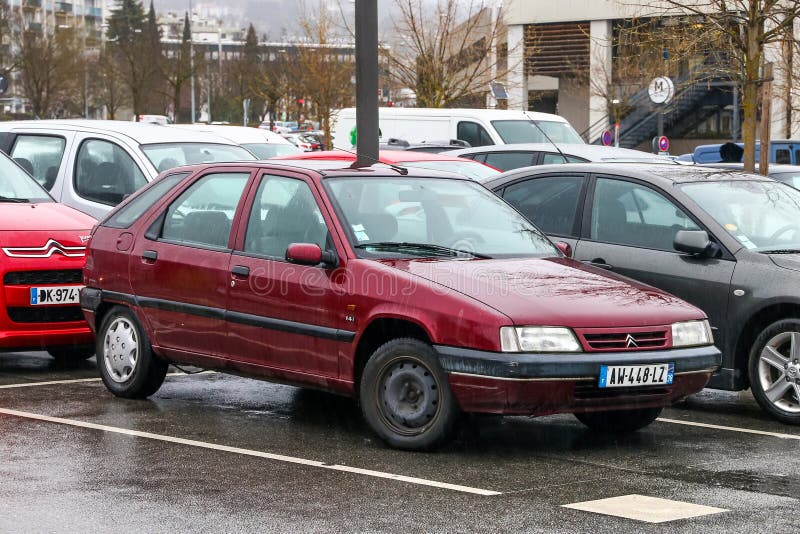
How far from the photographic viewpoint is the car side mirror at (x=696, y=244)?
8.84m

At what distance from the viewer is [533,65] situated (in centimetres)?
5391

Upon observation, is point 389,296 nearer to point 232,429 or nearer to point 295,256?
point 295,256

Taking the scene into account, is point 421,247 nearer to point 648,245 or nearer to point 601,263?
point 601,263

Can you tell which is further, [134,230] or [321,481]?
[134,230]

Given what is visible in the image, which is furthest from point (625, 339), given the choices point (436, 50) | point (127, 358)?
point (436, 50)

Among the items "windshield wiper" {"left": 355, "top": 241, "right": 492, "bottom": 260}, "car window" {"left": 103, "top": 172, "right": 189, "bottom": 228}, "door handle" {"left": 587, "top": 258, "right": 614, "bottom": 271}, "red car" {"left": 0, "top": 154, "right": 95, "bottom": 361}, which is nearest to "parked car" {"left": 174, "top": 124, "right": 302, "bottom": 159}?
"red car" {"left": 0, "top": 154, "right": 95, "bottom": 361}

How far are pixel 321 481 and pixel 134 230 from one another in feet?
10.2

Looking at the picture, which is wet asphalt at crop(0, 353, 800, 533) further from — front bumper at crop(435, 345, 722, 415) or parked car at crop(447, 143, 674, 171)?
parked car at crop(447, 143, 674, 171)

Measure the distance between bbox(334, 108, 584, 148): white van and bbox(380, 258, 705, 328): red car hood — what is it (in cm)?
1362

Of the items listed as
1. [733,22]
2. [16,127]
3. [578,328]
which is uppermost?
[733,22]

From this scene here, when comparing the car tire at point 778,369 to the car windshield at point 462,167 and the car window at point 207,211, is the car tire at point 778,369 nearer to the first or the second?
the car window at point 207,211

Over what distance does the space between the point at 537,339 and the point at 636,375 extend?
588mm

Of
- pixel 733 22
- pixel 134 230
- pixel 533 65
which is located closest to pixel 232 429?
pixel 134 230

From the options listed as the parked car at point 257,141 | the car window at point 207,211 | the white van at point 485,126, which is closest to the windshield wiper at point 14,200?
the car window at point 207,211
